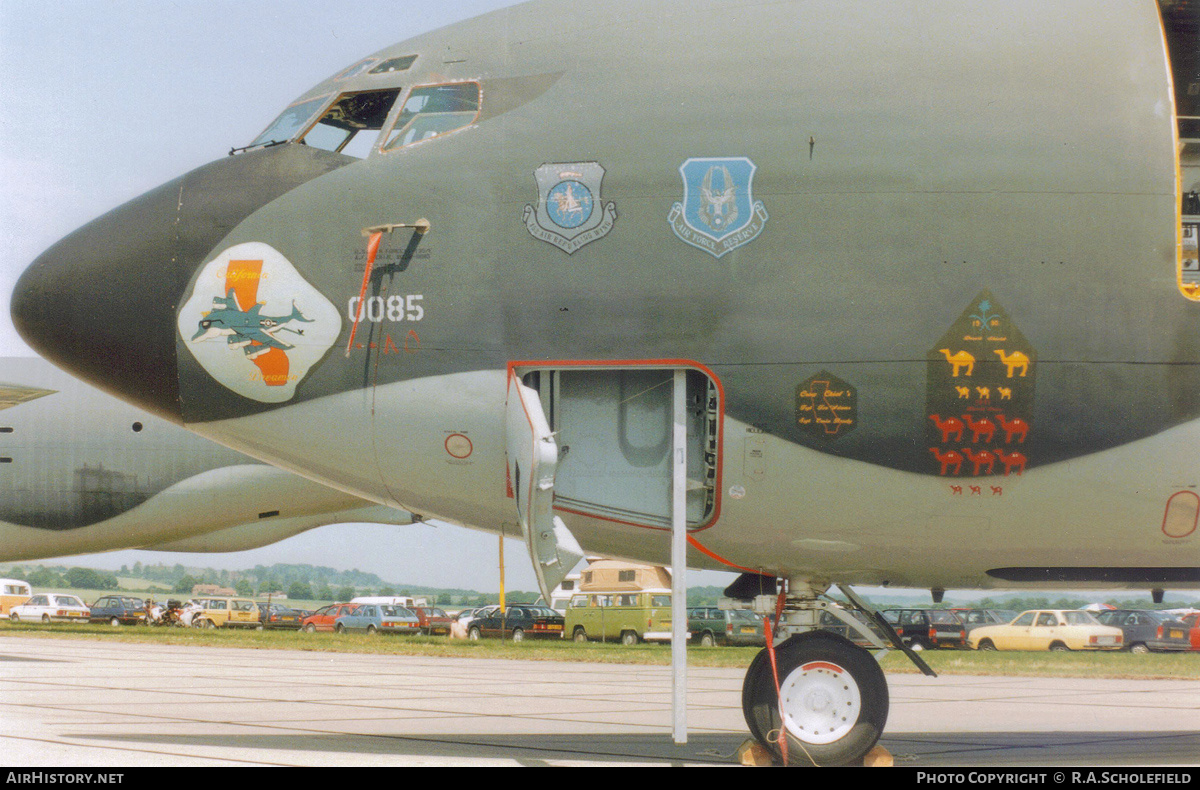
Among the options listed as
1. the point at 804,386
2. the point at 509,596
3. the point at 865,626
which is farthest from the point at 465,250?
the point at 509,596

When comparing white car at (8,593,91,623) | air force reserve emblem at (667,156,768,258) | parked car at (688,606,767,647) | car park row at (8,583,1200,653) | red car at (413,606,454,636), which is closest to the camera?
air force reserve emblem at (667,156,768,258)

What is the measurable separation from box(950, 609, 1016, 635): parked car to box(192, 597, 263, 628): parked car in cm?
2867

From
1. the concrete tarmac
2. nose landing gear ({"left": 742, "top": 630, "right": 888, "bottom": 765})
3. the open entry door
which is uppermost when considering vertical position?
the open entry door

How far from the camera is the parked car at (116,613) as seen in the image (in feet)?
153

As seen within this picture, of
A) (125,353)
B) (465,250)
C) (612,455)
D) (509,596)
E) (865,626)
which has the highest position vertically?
(465,250)

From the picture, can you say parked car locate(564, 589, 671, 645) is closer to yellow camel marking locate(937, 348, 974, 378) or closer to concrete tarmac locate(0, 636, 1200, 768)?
concrete tarmac locate(0, 636, 1200, 768)

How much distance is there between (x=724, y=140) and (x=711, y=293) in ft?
3.81

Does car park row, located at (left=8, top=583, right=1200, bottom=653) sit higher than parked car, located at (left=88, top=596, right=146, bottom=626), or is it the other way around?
car park row, located at (left=8, top=583, right=1200, bottom=653)

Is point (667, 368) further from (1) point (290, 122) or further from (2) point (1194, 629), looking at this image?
(2) point (1194, 629)

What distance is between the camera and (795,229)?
811cm

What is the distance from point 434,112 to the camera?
29.1ft

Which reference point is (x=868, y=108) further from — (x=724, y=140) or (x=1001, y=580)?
(x=1001, y=580)

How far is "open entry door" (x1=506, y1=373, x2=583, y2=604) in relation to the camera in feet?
25.9

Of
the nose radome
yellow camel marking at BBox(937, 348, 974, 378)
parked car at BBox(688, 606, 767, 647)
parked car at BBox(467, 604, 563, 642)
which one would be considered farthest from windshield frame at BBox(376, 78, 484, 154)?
parked car at BBox(467, 604, 563, 642)
